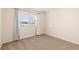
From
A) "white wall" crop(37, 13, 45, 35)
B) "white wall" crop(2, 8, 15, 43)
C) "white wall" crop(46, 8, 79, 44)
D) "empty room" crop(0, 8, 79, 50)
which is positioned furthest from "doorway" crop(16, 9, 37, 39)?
"white wall" crop(46, 8, 79, 44)

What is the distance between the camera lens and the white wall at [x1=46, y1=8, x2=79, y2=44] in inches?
130

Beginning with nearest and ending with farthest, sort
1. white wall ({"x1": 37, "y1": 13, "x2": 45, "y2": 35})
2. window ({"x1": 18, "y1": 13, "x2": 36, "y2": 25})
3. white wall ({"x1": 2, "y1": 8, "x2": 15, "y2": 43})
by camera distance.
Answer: window ({"x1": 18, "y1": 13, "x2": 36, "y2": 25})
white wall ({"x1": 2, "y1": 8, "x2": 15, "y2": 43})
white wall ({"x1": 37, "y1": 13, "x2": 45, "y2": 35})

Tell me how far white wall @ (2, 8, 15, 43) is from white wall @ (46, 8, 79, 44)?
115 centimetres

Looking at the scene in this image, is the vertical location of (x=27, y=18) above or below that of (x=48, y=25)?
above

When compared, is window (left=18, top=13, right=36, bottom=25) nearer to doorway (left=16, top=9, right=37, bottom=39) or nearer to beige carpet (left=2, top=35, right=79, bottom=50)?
doorway (left=16, top=9, right=37, bottom=39)

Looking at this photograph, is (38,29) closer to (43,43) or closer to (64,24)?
(43,43)

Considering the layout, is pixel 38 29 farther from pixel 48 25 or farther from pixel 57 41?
pixel 57 41

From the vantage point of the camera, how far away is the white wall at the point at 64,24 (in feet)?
10.8

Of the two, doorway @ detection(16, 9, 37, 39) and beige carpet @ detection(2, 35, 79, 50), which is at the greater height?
doorway @ detection(16, 9, 37, 39)

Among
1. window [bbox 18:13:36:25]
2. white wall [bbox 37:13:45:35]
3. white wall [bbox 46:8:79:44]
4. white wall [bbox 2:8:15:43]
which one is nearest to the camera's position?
window [bbox 18:13:36:25]

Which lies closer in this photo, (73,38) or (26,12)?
(26,12)
